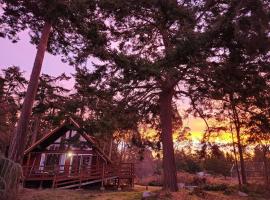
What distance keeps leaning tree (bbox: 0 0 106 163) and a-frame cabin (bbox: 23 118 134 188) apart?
8317 millimetres

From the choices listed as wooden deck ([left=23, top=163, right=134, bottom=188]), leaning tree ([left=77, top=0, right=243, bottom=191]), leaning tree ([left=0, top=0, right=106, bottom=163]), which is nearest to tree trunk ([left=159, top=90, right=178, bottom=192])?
leaning tree ([left=77, top=0, right=243, bottom=191])

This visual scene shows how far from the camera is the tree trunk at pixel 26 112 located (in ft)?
38.5

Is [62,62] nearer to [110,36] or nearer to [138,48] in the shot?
Answer: [110,36]

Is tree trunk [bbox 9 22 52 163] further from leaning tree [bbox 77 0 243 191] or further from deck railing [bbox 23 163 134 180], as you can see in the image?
deck railing [bbox 23 163 134 180]

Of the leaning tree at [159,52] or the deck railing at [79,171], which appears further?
the deck railing at [79,171]

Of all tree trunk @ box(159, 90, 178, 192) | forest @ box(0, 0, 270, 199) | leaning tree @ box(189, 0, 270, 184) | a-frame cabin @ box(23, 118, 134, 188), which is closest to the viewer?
leaning tree @ box(189, 0, 270, 184)

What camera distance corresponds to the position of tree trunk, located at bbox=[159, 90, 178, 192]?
13688 millimetres

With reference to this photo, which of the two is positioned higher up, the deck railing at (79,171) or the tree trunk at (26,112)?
the tree trunk at (26,112)

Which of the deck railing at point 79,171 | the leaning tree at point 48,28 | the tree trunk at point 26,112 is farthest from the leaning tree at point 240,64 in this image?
the deck railing at point 79,171

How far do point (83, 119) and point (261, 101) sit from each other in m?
7.71

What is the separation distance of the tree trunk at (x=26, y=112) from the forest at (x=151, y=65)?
0.04m

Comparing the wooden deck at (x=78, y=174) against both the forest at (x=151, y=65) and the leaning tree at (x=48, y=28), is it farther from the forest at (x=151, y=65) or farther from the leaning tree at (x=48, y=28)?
the leaning tree at (x=48, y=28)

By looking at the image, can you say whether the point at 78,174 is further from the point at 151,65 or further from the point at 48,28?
the point at 151,65

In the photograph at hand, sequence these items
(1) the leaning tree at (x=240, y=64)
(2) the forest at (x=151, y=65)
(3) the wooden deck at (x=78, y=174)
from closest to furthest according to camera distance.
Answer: (1) the leaning tree at (x=240, y=64), (2) the forest at (x=151, y=65), (3) the wooden deck at (x=78, y=174)
